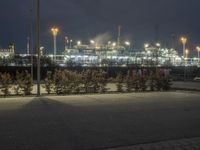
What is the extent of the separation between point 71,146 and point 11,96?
1538cm

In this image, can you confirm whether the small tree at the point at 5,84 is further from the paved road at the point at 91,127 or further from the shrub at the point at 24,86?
the paved road at the point at 91,127

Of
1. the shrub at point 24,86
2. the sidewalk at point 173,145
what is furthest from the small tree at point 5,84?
the sidewalk at point 173,145

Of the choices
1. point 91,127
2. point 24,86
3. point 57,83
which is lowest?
point 91,127

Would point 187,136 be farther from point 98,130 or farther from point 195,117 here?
point 195,117

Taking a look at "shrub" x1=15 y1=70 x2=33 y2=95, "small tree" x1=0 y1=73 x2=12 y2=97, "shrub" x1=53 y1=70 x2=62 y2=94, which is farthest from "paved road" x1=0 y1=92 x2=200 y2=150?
"shrub" x1=53 y1=70 x2=62 y2=94

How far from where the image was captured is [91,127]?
12.1 m

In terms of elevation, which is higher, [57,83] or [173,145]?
[57,83]

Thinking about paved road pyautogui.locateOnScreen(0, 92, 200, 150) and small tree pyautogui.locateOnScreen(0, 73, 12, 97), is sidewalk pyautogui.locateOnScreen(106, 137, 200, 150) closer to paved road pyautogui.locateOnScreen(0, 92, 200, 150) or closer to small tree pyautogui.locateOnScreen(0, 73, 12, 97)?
paved road pyautogui.locateOnScreen(0, 92, 200, 150)

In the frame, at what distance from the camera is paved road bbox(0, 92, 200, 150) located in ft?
32.3

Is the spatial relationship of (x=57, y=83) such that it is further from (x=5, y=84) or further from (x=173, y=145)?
(x=173, y=145)

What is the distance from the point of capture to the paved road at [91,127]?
32.3 ft

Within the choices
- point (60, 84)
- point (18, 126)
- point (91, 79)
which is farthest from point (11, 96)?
point (18, 126)

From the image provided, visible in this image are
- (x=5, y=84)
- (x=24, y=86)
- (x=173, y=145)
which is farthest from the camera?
(x=24, y=86)

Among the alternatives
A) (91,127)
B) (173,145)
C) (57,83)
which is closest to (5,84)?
A: (57,83)
